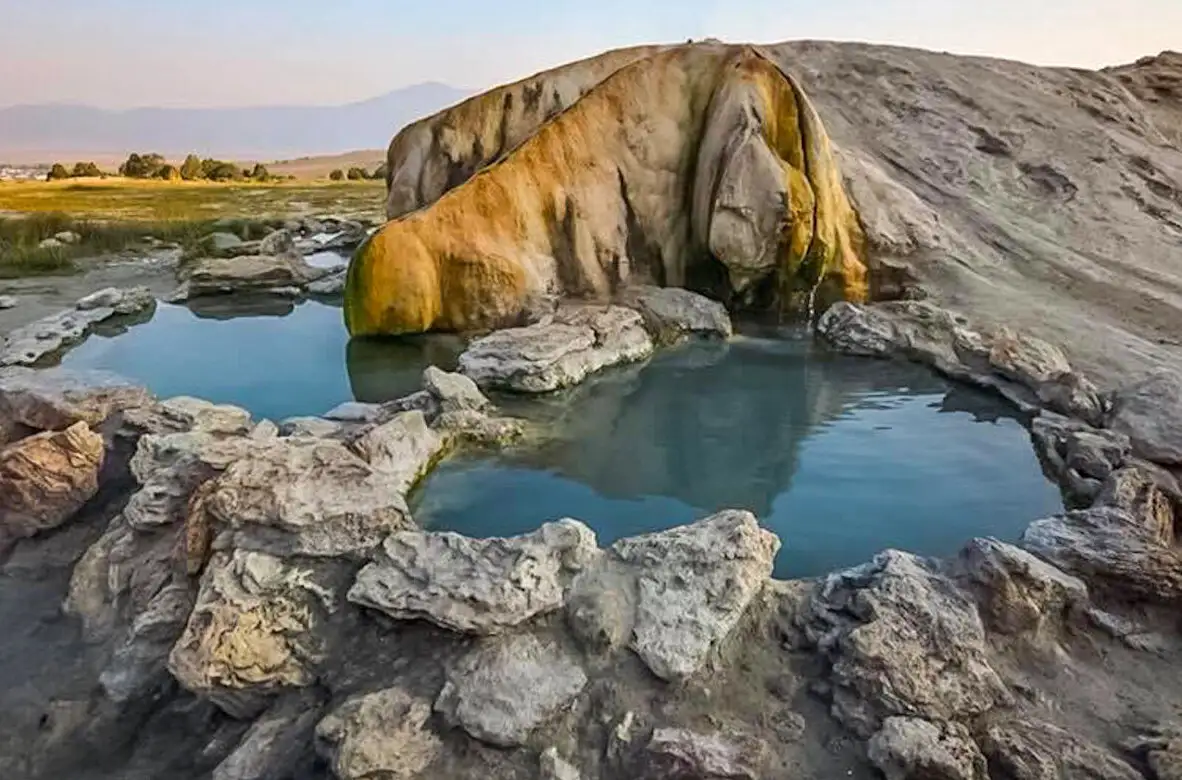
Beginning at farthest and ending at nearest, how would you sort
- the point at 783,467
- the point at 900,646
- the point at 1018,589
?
the point at 783,467 → the point at 1018,589 → the point at 900,646

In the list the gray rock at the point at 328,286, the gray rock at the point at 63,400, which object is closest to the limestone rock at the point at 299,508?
the gray rock at the point at 63,400

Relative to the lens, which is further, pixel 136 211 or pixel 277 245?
pixel 136 211

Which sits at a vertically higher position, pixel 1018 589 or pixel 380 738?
pixel 1018 589

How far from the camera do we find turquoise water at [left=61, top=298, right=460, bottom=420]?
8.85m

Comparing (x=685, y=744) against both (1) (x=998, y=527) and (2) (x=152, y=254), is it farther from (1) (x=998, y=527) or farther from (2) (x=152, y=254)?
(2) (x=152, y=254)

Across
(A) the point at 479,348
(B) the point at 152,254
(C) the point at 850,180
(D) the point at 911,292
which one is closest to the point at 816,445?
(A) the point at 479,348

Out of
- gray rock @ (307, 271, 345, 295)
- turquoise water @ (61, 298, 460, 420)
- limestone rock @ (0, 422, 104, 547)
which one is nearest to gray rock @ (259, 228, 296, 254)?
gray rock @ (307, 271, 345, 295)

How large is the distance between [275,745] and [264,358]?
21.1ft

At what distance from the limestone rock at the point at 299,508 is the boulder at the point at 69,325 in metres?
5.97

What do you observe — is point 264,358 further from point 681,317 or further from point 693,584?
point 693,584

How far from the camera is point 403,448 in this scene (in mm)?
6711

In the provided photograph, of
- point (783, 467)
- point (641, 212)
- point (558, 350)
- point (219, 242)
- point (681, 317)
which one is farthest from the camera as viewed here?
point (219, 242)

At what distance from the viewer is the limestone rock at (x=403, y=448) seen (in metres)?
6.44

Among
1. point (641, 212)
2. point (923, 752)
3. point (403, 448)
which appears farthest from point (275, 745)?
point (641, 212)
